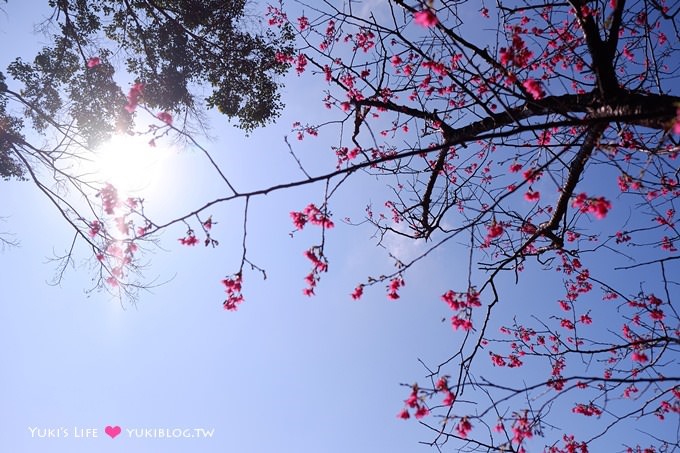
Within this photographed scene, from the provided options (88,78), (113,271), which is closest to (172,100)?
(88,78)

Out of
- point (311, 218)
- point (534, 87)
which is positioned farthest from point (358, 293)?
point (534, 87)

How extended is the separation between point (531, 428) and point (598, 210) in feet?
6.26

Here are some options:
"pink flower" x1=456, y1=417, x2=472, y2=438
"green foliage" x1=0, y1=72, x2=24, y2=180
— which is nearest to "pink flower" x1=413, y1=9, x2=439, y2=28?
"pink flower" x1=456, y1=417, x2=472, y2=438

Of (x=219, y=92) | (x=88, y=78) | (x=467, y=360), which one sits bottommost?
(x=467, y=360)

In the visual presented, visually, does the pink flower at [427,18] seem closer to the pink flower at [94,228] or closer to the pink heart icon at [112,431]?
the pink flower at [94,228]

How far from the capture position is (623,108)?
2871 mm

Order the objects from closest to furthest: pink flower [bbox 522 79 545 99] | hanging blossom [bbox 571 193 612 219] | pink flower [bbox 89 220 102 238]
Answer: hanging blossom [bbox 571 193 612 219] → pink flower [bbox 522 79 545 99] → pink flower [bbox 89 220 102 238]

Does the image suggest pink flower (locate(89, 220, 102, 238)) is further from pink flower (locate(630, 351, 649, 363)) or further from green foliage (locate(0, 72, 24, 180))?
pink flower (locate(630, 351, 649, 363))

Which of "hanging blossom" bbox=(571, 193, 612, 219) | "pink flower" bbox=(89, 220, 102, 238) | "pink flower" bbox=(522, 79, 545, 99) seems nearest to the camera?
"hanging blossom" bbox=(571, 193, 612, 219)

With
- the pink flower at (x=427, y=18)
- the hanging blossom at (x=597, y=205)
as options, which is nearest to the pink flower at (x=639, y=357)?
the hanging blossom at (x=597, y=205)

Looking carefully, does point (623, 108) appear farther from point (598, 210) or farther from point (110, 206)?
point (110, 206)

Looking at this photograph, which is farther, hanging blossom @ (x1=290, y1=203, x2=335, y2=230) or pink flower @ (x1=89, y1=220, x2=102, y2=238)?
pink flower @ (x1=89, y1=220, x2=102, y2=238)

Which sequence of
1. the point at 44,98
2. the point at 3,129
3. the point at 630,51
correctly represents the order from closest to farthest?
the point at 630,51
the point at 3,129
the point at 44,98

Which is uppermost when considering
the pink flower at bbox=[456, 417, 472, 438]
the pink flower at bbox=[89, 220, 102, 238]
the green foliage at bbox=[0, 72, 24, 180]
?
the green foliage at bbox=[0, 72, 24, 180]
